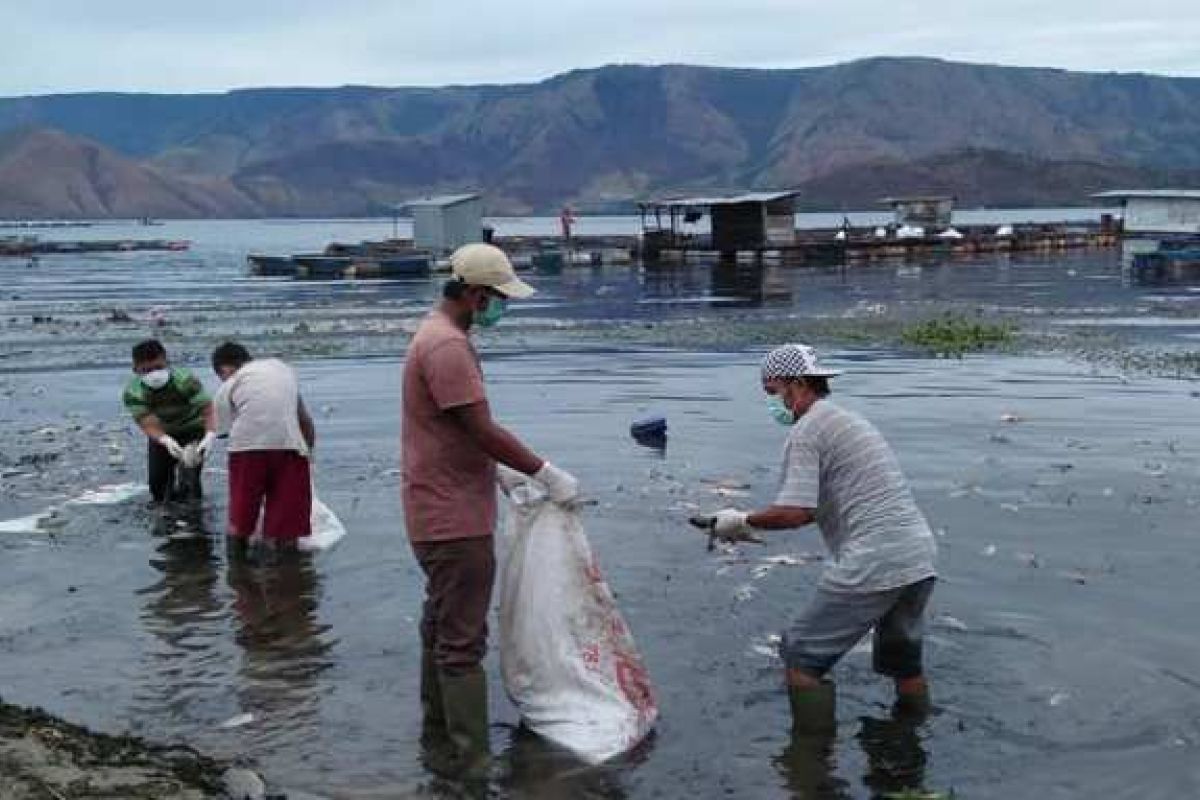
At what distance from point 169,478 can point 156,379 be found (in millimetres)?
1304

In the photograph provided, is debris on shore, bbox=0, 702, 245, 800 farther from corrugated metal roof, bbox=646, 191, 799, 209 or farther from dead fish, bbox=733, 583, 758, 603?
corrugated metal roof, bbox=646, 191, 799, 209

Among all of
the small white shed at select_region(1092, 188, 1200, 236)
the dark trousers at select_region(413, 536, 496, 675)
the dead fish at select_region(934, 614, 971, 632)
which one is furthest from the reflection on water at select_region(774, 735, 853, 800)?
the small white shed at select_region(1092, 188, 1200, 236)

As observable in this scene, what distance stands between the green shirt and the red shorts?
1641 mm

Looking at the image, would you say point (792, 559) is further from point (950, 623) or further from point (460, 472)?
point (460, 472)

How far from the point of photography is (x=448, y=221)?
66.5 metres

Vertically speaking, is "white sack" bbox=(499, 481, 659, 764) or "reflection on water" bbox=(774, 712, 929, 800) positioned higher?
"white sack" bbox=(499, 481, 659, 764)

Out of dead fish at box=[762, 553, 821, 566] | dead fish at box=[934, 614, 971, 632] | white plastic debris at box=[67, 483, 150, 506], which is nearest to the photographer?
dead fish at box=[934, 614, 971, 632]

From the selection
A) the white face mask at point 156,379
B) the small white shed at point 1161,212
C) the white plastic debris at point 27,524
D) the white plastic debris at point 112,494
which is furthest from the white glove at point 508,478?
the small white shed at point 1161,212

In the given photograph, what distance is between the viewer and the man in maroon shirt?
20.3 ft

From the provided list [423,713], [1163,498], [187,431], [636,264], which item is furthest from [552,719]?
[636,264]

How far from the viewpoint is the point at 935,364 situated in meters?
22.2

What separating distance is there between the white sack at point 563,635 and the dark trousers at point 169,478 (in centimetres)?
573

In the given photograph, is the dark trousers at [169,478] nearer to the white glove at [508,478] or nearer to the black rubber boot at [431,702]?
the black rubber boot at [431,702]

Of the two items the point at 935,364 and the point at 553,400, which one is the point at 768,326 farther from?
the point at 553,400
